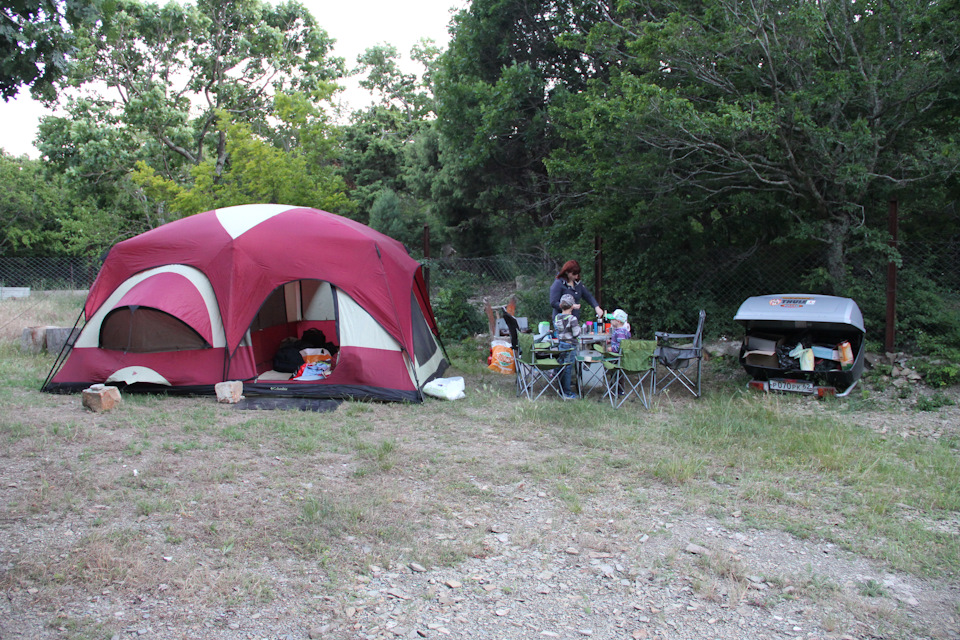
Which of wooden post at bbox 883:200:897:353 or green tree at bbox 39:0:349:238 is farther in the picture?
green tree at bbox 39:0:349:238

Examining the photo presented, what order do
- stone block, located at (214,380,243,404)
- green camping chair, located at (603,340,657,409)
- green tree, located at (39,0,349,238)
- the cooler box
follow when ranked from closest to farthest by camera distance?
green camping chair, located at (603,340,657,409) < the cooler box < stone block, located at (214,380,243,404) < green tree, located at (39,0,349,238)

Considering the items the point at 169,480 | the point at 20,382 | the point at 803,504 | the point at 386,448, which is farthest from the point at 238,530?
the point at 20,382

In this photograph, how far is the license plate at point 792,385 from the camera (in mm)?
6809

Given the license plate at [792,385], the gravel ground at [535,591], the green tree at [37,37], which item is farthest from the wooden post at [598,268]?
the green tree at [37,37]

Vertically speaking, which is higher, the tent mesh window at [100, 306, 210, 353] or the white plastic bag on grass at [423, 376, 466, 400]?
the tent mesh window at [100, 306, 210, 353]

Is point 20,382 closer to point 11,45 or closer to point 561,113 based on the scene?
point 11,45

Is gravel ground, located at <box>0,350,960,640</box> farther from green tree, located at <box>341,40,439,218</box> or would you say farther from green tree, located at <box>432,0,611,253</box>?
green tree, located at <box>341,40,439,218</box>

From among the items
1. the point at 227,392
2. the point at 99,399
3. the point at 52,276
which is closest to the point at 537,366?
the point at 227,392

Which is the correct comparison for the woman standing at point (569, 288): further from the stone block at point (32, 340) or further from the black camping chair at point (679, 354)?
the stone block at point (32, 340)

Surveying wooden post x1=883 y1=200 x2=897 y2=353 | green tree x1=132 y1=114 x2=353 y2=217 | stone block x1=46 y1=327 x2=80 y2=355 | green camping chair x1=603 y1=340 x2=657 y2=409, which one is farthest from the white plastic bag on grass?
green tree x1=132 y1=114 x2=353 y2=217

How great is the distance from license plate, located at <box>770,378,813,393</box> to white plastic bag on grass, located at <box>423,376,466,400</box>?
3316 millimetres

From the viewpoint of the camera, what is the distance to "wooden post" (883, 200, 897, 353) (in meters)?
7.30

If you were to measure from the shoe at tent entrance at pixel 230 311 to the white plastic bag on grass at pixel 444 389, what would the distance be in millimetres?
139

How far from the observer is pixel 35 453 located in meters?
4.92
